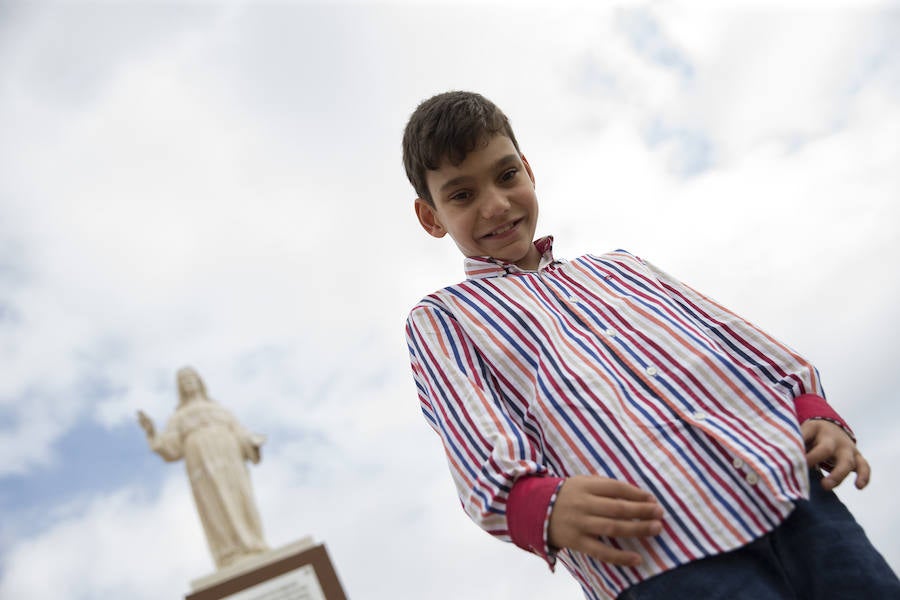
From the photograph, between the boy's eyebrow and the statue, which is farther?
the statue

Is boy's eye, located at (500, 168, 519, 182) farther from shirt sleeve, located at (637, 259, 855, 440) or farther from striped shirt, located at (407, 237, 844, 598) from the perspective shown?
shirt sleeve, located at (637, 259, 855, 440)

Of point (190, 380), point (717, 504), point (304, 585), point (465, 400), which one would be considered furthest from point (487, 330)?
point (190, 380)

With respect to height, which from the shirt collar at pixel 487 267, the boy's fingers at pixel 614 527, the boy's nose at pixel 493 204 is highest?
the boy's nose at pixel 493 204

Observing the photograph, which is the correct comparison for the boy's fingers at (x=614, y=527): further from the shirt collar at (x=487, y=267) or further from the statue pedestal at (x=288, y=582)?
the statue pedestal at (x=288, y=582)

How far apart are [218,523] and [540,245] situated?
615 cm

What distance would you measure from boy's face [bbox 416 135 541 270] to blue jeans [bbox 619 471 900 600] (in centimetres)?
57

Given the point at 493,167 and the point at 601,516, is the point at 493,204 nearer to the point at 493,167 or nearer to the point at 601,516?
the point at 493,167

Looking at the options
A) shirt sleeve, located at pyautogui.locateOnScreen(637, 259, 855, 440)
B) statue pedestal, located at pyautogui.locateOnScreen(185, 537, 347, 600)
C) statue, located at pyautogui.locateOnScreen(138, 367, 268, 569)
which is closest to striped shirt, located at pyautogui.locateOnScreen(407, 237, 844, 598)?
shirt sleeve, located at pyautogui.locateOnScreen(637, 259, 855, 440)

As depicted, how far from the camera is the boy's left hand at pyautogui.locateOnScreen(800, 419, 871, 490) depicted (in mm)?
982

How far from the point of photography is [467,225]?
1.25m

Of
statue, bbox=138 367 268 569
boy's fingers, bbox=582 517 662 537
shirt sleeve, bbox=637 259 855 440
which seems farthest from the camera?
statue, bbox=138 367 268 569

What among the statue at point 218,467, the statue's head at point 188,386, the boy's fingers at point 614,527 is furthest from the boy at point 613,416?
the statue's head at point 188,386

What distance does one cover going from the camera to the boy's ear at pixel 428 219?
1.38 m

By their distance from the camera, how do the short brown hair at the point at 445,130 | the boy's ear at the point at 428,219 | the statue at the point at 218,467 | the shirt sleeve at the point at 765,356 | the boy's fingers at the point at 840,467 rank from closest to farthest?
the boy's fingers at the point at 840,467 < the shirt sleeve at the point at 765,356 < the short brown hair at the point at 445,130 < the boy's ear at the point at 428,219 < the statue at the point at 218,467
